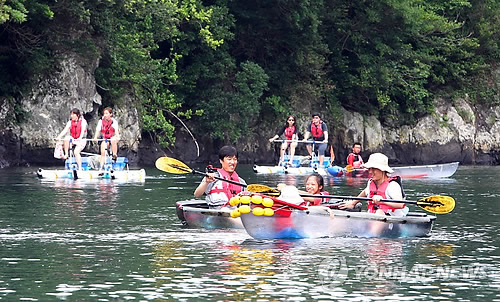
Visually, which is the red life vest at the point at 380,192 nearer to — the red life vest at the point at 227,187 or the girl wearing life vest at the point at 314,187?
the girl wearing life vest at the point at 314,187

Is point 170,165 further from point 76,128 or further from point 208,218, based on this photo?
point 76,128

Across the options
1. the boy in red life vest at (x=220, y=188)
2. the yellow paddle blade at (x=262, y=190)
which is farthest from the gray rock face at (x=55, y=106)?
the yellow paddle blade at (x=262, y=190)

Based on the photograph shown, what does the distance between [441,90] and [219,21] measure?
12.3 metres

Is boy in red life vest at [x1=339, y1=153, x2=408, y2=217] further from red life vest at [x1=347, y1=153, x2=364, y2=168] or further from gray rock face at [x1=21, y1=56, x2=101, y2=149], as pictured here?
gray rock face at [x1=21, y1=56, x2=101, y2=149]

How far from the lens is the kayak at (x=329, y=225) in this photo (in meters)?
15.2

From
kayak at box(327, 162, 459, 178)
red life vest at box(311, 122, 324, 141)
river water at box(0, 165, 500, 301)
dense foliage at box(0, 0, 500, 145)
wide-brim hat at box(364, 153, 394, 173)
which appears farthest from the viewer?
dense foliage at box(0, 0, 500, 145)

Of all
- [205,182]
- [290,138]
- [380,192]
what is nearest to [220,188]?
[205,182]

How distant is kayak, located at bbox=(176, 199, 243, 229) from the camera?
16.6 meters

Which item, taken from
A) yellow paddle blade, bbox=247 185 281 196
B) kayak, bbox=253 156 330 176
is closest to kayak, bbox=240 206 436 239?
yellow paddle blade, bbox=247 185 281 196

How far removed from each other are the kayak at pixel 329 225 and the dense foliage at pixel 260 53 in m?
17.8

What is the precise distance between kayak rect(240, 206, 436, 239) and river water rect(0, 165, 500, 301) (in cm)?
15

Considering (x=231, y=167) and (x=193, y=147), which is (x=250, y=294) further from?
(x=193, y=147)

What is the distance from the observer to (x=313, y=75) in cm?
4491

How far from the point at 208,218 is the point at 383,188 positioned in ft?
8.85
